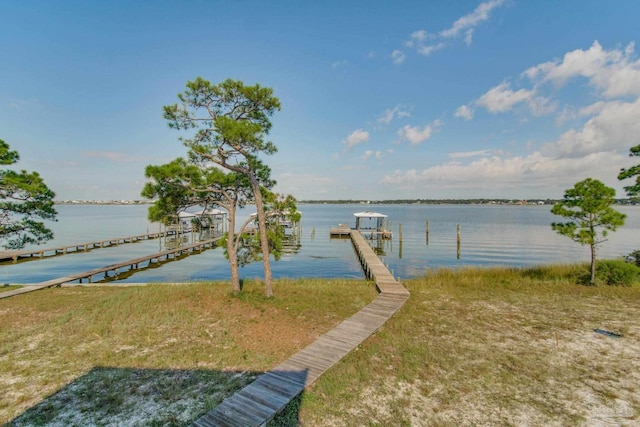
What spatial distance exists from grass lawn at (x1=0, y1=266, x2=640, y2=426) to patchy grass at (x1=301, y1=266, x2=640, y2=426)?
0.10 feet

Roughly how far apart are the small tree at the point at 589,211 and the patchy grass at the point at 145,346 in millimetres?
9747

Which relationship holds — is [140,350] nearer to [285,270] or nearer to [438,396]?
[438,396]

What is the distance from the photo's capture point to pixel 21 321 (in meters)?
10.1

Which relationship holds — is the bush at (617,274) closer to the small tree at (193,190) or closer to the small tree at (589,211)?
the small tree at (589,211)

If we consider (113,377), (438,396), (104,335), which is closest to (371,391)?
(438,396)

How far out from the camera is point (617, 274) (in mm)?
13844

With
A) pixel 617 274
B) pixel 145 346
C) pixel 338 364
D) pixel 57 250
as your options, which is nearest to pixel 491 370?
pixel 338 364

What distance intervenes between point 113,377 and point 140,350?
134cm

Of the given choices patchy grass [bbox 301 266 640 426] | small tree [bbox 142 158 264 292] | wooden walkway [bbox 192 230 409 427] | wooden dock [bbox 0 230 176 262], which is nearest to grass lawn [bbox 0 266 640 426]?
patchy grass [bbox 301 266 640 426]

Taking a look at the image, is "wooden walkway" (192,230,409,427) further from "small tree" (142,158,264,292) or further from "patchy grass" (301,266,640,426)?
"small tree" (142,158,264,292)

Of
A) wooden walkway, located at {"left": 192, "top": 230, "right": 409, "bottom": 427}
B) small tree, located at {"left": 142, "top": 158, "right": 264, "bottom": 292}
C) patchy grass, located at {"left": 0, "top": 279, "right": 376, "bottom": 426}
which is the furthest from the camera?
small tree, located at {"left": 142, "top": 158, "right": 264, "bottom": 292}

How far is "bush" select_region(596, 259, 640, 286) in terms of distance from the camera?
1363 cm

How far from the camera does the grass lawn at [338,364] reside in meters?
5.38

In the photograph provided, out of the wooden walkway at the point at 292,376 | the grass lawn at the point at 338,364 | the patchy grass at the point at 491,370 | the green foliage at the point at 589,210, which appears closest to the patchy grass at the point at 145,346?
the grass lawn at the point at 338,364
